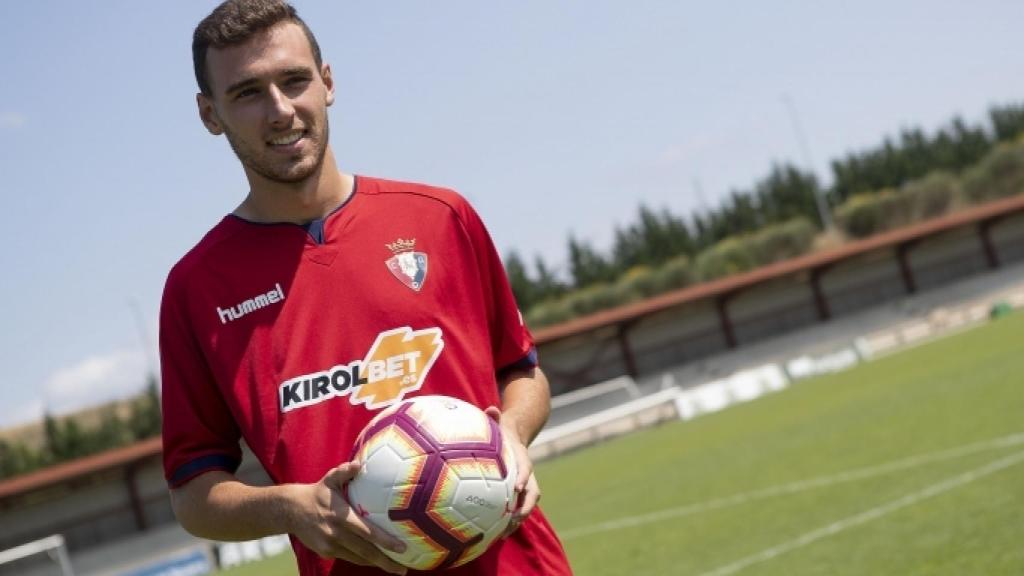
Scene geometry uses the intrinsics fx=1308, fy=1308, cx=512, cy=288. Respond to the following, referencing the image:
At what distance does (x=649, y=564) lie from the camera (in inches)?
396

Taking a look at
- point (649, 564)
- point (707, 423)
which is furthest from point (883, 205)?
point (649, 564)

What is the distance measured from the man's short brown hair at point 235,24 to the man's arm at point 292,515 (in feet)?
2.81

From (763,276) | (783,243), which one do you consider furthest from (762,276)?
(783,243)

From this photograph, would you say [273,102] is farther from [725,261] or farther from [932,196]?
[932,196]

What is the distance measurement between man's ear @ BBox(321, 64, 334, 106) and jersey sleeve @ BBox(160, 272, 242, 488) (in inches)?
20.4

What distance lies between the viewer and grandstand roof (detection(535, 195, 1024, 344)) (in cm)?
4134

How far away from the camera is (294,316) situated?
8.90 ft

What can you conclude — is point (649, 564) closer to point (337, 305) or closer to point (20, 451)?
point (337, 305)

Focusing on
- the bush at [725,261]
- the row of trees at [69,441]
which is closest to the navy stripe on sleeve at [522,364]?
the row of trees at [69,441]

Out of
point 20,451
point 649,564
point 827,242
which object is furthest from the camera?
point 827,242

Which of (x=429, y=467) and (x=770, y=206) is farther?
(x=770, y=206)

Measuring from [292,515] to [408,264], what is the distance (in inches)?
23.4

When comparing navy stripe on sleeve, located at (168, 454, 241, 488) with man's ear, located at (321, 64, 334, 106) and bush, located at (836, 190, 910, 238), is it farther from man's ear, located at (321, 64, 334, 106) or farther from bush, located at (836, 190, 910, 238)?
bush, located at (836, 190, 910, 238)

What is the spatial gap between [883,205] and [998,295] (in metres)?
37.1
